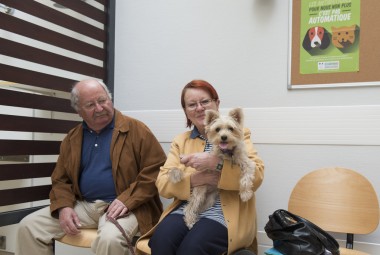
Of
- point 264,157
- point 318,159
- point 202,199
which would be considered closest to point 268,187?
point 264,157

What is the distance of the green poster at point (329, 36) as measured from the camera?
2451 millimetres

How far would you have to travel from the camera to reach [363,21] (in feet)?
7.95

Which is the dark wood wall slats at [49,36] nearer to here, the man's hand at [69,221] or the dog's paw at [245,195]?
the man's hand at [69,221]

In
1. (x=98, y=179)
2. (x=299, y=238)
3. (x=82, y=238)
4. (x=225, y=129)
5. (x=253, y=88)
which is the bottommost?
(x=82, y=238)

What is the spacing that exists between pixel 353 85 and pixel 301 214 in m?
0.92

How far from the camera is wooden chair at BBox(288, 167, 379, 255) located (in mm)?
2225

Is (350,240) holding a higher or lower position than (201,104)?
lower

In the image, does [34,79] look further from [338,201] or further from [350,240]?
[350,240]

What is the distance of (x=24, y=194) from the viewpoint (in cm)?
260

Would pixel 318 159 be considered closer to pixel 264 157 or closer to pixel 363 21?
pixel 264 157

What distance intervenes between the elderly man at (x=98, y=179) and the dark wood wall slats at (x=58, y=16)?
60 centimetres

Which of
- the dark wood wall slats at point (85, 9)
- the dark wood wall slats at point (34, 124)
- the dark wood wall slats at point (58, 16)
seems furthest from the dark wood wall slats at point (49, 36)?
the dark wood wall slats at point (34, 124)

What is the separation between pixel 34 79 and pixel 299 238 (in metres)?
2.04

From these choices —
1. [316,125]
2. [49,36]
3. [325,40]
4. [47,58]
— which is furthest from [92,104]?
[325,40]
